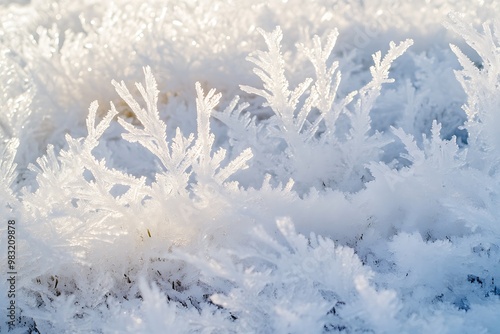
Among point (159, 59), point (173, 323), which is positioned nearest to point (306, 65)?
point (159, 59)

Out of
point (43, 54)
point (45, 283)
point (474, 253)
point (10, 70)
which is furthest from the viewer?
point (43, 54)

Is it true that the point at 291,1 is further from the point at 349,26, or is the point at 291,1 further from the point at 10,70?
the point at 10,70

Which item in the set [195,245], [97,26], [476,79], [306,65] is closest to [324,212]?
[195,245]

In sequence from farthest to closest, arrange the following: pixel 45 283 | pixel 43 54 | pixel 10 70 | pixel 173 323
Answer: pixel 43 54
pixel 10 70
pixel 45 283
pixel 173 323

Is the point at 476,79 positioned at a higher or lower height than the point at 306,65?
higher

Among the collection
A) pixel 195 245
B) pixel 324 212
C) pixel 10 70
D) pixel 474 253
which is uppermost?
pixel 474 253

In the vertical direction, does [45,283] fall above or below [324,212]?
below

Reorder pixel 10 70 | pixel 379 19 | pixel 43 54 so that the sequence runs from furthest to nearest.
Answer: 1. pixel 379 19
2. pixel 43 54
3. pixel 10 70

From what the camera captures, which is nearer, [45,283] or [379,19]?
[45,283]

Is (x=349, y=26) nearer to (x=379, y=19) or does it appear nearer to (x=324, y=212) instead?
(x=379, y=19)
